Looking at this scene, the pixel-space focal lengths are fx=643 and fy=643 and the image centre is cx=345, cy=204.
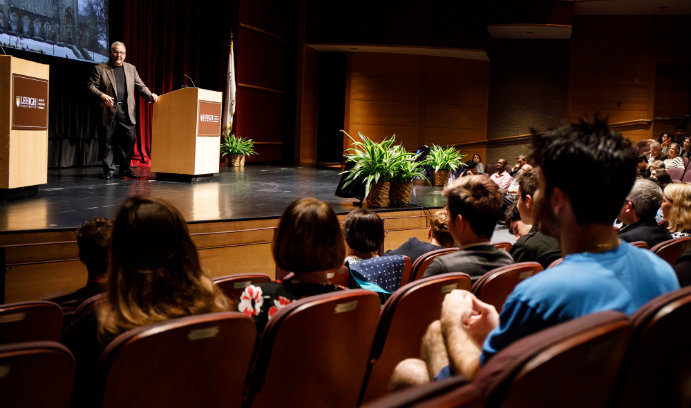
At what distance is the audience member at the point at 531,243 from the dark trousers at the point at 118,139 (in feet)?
16.0

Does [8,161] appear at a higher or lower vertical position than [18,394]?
higher

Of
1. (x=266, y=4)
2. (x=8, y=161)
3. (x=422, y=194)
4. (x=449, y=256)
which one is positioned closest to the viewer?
(x=449, y=256)

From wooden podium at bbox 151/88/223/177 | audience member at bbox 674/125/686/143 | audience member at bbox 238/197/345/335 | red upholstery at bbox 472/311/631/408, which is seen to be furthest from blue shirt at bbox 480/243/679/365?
audience member at bbox 674/125/686/143

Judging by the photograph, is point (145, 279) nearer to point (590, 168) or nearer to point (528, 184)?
point (590, 168)

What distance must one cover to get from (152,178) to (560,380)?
6.60 metres

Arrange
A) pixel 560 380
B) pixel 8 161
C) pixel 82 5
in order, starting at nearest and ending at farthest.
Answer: pixel 560 380 < pixel 8 161 < pixel 82 5

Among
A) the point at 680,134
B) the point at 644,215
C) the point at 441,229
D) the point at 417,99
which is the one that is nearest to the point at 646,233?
the point at 644,215

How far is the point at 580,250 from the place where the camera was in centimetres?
125

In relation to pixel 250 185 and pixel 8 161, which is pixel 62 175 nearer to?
pixel 250 185

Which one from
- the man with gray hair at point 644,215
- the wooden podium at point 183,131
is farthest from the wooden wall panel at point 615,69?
the man with gray hair at point 644,215

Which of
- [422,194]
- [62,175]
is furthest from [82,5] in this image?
[422,194]

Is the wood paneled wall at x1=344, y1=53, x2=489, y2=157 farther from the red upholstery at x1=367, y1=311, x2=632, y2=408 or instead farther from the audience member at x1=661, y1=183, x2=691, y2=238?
the red upholstery at x1=367, y1=311, x2=632, y2=408

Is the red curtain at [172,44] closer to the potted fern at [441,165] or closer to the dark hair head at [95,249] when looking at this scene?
the potted fern at [441,165]

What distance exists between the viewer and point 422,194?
22.3 feet
